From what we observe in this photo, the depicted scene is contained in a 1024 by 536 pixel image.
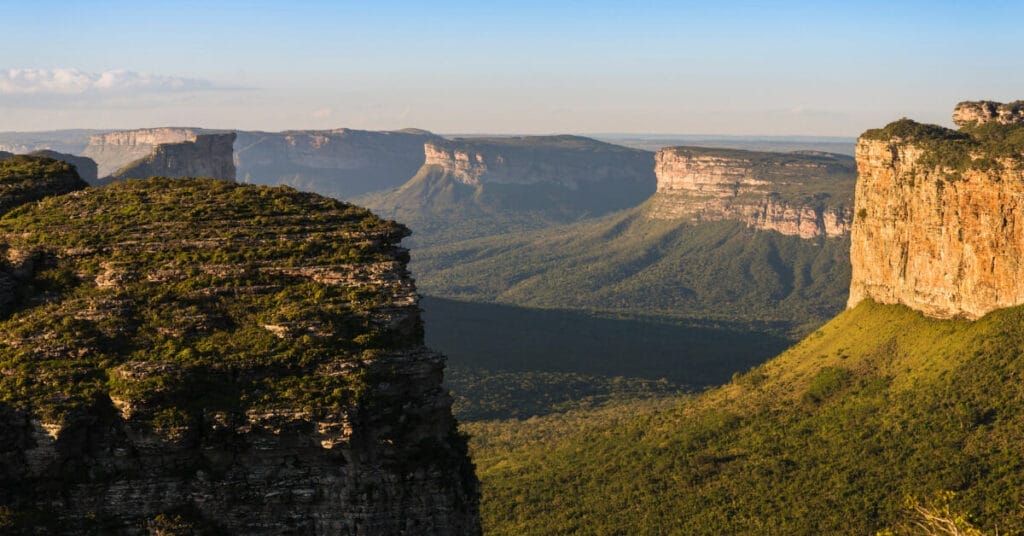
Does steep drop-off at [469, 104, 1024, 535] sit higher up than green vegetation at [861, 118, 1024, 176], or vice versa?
green vegetation at [861, 118, 1024, 176]

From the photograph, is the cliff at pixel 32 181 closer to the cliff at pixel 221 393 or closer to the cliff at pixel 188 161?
the cliff at pixel 221 393

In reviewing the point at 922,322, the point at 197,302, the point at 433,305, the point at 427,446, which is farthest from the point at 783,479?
the point at 433,305

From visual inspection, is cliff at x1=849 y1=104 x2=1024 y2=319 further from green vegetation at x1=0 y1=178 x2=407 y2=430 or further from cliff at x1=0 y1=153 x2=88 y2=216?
cliff at x1=0 y1=153 x2=88 y2=216

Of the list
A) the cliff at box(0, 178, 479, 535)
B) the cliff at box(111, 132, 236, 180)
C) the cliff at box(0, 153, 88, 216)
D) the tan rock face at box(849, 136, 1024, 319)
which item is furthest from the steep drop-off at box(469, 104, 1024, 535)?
the cliff at box(111, 132, 236, 180)

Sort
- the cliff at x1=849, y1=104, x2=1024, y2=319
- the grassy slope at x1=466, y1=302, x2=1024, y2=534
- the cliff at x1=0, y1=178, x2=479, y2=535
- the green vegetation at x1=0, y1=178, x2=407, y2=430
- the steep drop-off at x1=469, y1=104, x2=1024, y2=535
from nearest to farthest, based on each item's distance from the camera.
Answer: the cliff at x1=0, y1=178, x2=479, y2=535 < the green vegetation at x1=0, y1=178, x2=407, y2=430 < the grassy slope at x1=466, y1=302, x2=1024, y2=534 < the steep drop-off at x1=469, y1=104, x2=1024, y2=535 < the cliff at x1=849, y1=104, x2=1024, y2=319

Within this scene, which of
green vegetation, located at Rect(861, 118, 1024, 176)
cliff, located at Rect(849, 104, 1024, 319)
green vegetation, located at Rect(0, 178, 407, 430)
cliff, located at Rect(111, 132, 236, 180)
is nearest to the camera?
green vegetation, located at Rect(0, 178, 407, 430)

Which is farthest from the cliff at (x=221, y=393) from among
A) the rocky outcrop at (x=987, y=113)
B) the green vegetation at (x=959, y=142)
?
the rocky outcrop at (x=987, y=113)
